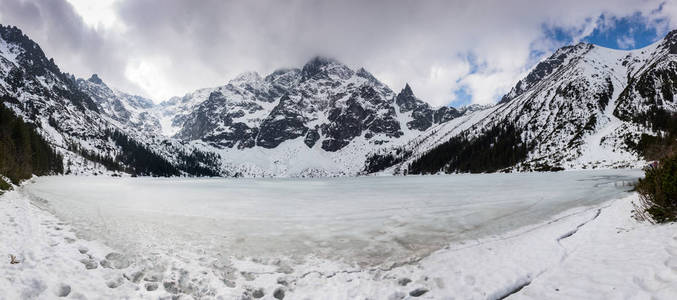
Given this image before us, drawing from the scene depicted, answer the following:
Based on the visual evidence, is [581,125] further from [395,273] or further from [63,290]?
[63,290]

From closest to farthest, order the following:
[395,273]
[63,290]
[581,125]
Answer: [63,290] → [395,273] → [581,125]

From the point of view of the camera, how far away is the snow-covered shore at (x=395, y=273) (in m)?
7.03

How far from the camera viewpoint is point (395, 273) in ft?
30.8

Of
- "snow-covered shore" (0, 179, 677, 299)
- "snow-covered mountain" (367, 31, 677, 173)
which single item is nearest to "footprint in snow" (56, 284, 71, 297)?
"snow-covered shore" (0, 179, 677, 299)

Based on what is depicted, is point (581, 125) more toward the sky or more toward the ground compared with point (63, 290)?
more toward the sky

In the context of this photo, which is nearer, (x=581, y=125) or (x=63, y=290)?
(x=63, y=290)

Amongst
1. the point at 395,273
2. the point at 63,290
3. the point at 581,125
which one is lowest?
the point at 395,273

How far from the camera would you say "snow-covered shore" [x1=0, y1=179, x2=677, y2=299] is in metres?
7.03

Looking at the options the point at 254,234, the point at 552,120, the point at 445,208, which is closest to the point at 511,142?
the point at 552,120

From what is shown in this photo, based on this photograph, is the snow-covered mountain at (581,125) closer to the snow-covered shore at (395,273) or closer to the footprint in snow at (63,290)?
the snow-covered shore at (395,273)

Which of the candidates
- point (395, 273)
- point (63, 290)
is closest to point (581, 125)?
point (395, 273)

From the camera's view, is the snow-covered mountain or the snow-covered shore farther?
the snow-covered mountain

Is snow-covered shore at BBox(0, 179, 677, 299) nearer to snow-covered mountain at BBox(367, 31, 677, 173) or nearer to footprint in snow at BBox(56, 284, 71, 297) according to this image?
footprint in snow at BBox(56, 284, 71, 297)

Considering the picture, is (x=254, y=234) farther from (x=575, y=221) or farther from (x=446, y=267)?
(x=575, y=221)
